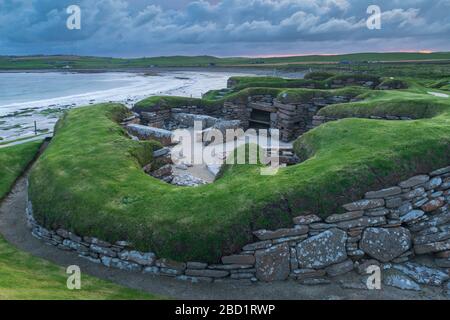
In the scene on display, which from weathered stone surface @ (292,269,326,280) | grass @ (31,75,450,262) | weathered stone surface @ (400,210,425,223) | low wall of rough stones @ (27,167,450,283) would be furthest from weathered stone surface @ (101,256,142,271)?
weathered stone surface @ (400,210,425,223)

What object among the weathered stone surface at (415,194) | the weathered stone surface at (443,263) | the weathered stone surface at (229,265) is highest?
the weathered stone surface at (415,194)

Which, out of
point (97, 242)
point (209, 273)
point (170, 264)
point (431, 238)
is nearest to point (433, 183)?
point (431, 238)

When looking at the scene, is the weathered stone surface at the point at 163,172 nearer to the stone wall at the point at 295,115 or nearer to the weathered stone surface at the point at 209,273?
the weathered stone surface at the point at 209,273

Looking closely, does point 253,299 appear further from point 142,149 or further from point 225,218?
point 142,149

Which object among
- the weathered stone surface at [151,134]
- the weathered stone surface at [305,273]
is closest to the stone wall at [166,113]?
the weathered stone surface at [151,134]

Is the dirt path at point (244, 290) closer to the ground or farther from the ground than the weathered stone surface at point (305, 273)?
closer to the ground

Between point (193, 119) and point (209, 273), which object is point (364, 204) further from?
point (193, 119)

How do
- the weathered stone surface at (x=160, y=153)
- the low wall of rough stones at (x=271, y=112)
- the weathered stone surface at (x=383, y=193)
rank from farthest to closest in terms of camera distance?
the low wall of rough stones at (x=271, y=112), the weathered stone surface at (x=160, y=153), the weathered stone surface at (x=383, y=193)
